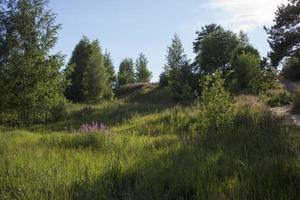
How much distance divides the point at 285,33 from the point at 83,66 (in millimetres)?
26496

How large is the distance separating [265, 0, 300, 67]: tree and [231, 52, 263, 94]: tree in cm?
322

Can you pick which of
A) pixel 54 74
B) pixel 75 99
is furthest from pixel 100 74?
pixel 54 74

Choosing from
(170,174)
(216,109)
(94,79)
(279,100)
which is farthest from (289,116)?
(94,79)

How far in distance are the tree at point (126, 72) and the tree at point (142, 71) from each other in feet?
4.07

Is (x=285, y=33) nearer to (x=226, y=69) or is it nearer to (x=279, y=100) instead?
(x=279, y=100)

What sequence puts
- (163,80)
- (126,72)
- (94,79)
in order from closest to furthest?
(94,79)
(163,80)
(126,72)

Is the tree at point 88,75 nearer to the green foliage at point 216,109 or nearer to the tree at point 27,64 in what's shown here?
the tree at point 27,64

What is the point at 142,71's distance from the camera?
85312 mm

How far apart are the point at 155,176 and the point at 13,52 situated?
10.1m

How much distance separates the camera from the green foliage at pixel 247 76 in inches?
1361

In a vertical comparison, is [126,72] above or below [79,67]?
above

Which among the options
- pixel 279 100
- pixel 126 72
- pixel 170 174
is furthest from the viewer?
pixel 126 72

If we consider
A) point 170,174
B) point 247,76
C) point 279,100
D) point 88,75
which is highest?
point 88,75

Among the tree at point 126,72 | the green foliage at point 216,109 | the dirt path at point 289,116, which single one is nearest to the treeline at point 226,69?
the dirt path at point 289,116
